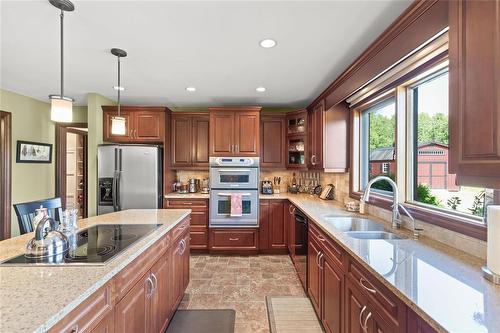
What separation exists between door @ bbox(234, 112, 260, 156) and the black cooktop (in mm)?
2139

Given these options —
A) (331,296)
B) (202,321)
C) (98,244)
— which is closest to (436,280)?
(331,296)

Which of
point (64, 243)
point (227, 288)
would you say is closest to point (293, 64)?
point (64, 243)

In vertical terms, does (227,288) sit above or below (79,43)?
below

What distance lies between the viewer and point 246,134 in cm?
389

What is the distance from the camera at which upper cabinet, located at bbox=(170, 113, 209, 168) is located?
4.15 m

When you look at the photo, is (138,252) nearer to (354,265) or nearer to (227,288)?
(354,265)

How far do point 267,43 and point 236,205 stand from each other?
239 cm

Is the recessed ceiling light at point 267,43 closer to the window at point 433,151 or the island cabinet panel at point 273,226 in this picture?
the window at point 433,151

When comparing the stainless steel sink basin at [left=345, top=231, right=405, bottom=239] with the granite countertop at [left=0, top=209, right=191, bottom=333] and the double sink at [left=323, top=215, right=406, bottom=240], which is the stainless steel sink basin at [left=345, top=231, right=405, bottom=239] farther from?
the granite countertop at [left=0, top=209, right=191, bottom=333]

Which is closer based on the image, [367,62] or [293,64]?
[367,62]

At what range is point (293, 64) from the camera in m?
2.50

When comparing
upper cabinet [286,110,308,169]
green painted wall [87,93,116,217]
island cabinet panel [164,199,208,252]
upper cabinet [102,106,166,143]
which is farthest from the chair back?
upper cabinet [286,110,308,169]

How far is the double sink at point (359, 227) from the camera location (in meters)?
1.92

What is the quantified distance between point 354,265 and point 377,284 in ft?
0.87
